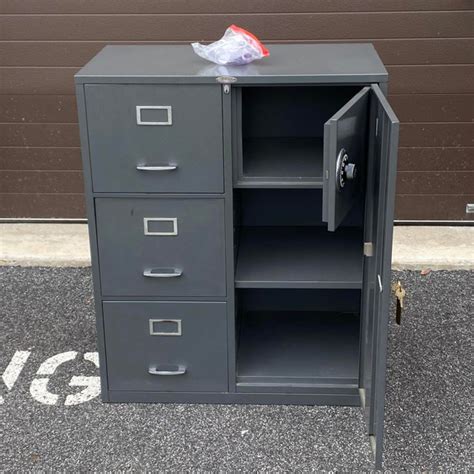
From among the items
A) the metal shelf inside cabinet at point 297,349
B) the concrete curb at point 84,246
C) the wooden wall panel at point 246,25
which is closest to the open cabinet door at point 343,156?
the metal shelf inside cabinet at point 297,349

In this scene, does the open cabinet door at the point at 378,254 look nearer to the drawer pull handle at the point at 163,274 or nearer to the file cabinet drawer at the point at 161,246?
the file cabinet drawer at the point at 161,246

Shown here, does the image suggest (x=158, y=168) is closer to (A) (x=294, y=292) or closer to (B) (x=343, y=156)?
(B) (x=343, y=156)

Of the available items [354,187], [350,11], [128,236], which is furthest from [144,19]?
[354,187]

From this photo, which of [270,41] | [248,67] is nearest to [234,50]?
[248,67]

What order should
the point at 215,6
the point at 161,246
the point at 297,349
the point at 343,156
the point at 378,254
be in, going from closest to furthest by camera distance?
1. the point at 343,156
2. the point at 378,254
3. the point at 161,246
4. the point at 297,349
5. the point at 215,6

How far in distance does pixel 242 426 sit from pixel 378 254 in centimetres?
111

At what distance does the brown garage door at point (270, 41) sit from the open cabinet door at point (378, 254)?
228 centimetres

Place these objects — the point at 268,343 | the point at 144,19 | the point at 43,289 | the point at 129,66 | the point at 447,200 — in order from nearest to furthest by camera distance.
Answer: the point at 129,66 → the point at 268,343 → the point at 43,289 → the point at 144,19 → the point at 447,200

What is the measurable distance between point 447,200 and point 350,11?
1.51 meters

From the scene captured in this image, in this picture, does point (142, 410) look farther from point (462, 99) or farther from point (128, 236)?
point (462, 99)

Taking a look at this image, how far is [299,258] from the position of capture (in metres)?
4.03

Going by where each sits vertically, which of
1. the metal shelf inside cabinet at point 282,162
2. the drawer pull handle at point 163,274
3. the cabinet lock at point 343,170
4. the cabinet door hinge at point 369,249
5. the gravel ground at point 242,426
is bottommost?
the gravel ground at point 242,426

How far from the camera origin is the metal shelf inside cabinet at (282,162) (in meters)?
3.60

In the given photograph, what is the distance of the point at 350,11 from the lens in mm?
5465
